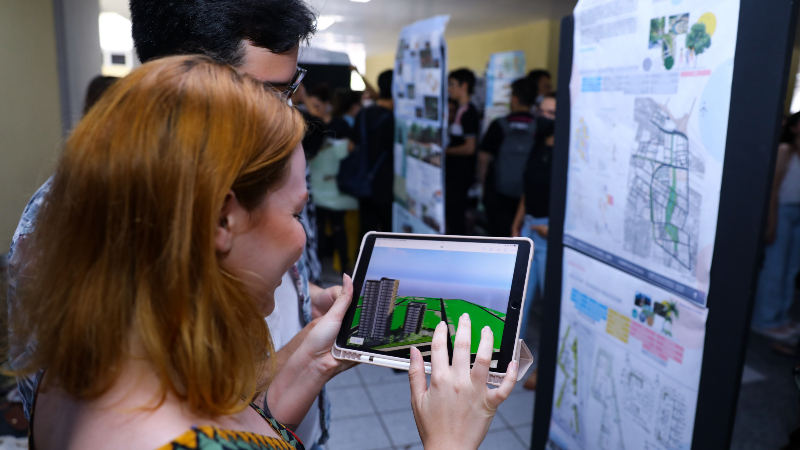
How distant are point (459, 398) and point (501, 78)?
5.74m

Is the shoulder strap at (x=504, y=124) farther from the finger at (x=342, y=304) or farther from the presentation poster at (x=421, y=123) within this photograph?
the finger at (x=342, y=304)

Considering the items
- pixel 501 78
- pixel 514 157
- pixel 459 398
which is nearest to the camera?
pixel 459 398

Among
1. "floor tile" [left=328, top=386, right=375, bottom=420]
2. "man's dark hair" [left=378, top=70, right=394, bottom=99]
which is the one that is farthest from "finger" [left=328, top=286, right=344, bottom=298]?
"man's dark hair" [left=378, top=70, right=394, bottom=99]

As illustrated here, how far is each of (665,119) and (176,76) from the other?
1.07 m

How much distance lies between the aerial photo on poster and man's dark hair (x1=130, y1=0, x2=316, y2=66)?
429 mm

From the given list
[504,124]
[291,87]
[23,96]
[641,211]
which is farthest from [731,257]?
[23,96]

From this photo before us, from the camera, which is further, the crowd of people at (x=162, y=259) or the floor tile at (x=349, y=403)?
the floor tile at (x=349, y=403)

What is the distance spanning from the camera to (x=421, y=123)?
9.63ft

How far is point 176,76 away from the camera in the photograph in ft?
1.72

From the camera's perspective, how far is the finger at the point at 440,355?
72 cm

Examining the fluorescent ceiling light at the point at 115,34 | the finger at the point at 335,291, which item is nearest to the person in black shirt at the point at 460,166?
the finger at the point at 335,291

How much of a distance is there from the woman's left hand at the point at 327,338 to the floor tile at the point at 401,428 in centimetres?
153

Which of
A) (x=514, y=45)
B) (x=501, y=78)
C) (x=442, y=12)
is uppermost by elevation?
(x=442, y=12)

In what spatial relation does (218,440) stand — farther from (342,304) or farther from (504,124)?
(504,124)
